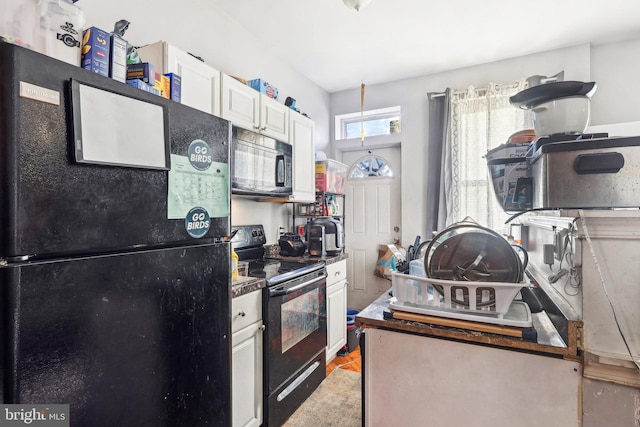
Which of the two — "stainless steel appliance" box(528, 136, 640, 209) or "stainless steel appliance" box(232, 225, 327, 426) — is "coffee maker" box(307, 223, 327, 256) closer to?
"stainless steel appliance" box(232, 225, 327, 426)

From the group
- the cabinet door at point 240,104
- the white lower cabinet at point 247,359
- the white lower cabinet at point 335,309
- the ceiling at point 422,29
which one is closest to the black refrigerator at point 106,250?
the white lower cabinet at point 247,359

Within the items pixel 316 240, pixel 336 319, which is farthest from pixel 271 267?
pixel 336 319

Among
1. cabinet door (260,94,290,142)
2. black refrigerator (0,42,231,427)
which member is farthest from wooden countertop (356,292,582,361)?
cabinet door (260,94,290,142)

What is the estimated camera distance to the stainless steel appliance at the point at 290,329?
1811 mm

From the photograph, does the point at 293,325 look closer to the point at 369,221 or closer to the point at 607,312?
the point at 607,312

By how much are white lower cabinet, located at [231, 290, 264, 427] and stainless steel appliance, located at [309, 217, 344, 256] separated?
0.96m

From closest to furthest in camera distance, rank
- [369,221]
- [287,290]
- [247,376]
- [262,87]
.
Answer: [247,376] → [287,290] → [262,87] → [369,221]

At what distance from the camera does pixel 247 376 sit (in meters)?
1.69

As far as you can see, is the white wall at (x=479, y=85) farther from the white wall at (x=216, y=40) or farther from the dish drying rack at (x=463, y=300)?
the dish drying rack at (x=463, y=300)

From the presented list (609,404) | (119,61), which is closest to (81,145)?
(119,61)

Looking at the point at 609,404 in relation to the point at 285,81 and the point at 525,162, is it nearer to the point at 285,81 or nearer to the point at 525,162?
the point at 525,162

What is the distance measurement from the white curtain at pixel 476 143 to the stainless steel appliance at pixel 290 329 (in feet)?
5.81

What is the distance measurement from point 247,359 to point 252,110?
5.06 feet

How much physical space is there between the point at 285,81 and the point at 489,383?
300 cm
